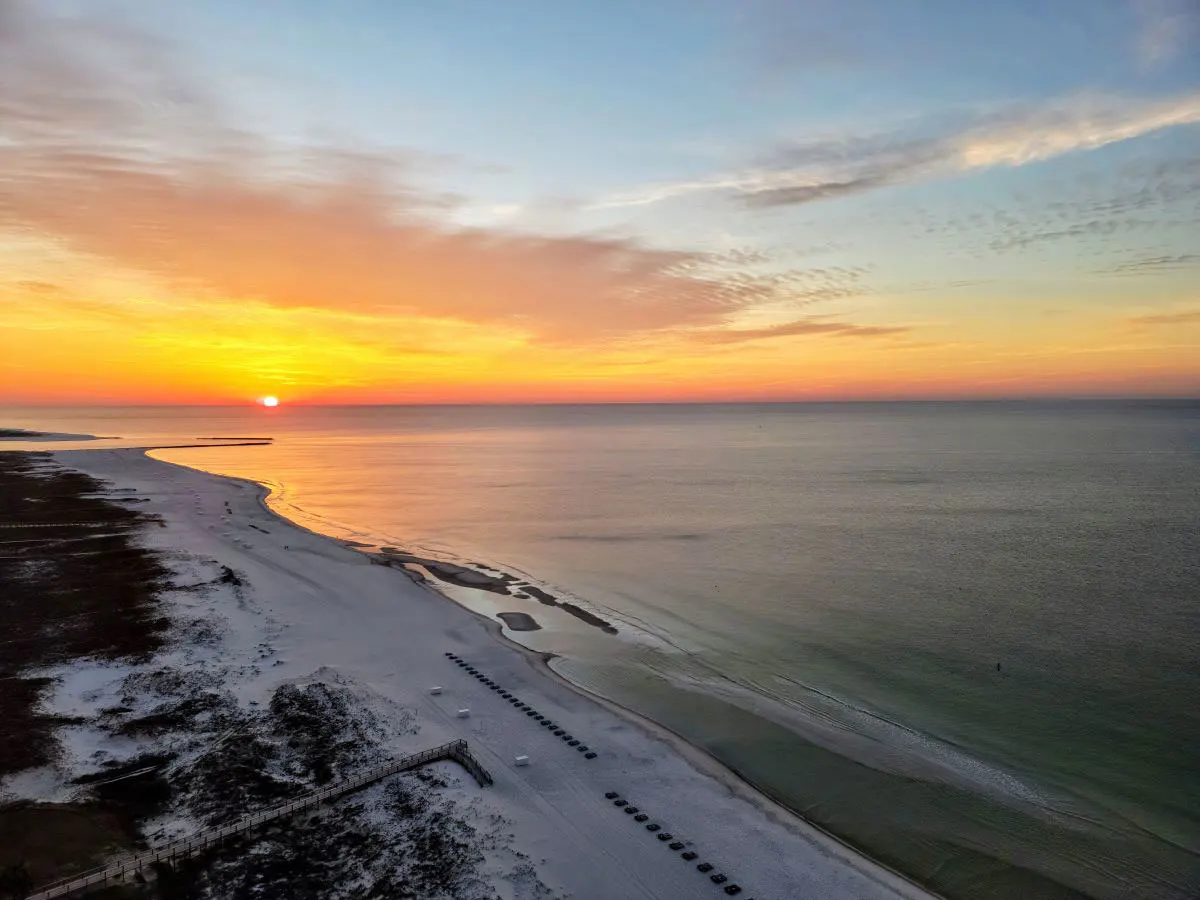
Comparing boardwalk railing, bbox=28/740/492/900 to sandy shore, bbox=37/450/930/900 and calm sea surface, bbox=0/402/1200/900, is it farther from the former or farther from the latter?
calm sea surface, bbox=0/402/1200/900

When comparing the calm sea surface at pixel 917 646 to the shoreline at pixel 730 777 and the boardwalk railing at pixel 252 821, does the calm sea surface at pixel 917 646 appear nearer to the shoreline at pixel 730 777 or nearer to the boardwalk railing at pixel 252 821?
the shoreline at pixel 730 777

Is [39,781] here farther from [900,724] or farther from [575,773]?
[900,724]

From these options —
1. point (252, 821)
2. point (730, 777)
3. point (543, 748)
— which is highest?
point (252, 821)

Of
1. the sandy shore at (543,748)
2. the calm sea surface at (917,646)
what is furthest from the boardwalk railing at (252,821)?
the calm sea surface at (917,646)

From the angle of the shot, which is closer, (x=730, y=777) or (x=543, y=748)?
(x=730, y=777)

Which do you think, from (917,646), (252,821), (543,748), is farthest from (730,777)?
(917,646)

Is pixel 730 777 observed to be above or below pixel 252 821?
below

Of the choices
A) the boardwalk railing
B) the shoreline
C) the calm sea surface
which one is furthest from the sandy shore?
the calm sea surface

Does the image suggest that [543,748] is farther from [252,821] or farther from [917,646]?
[917,646]
